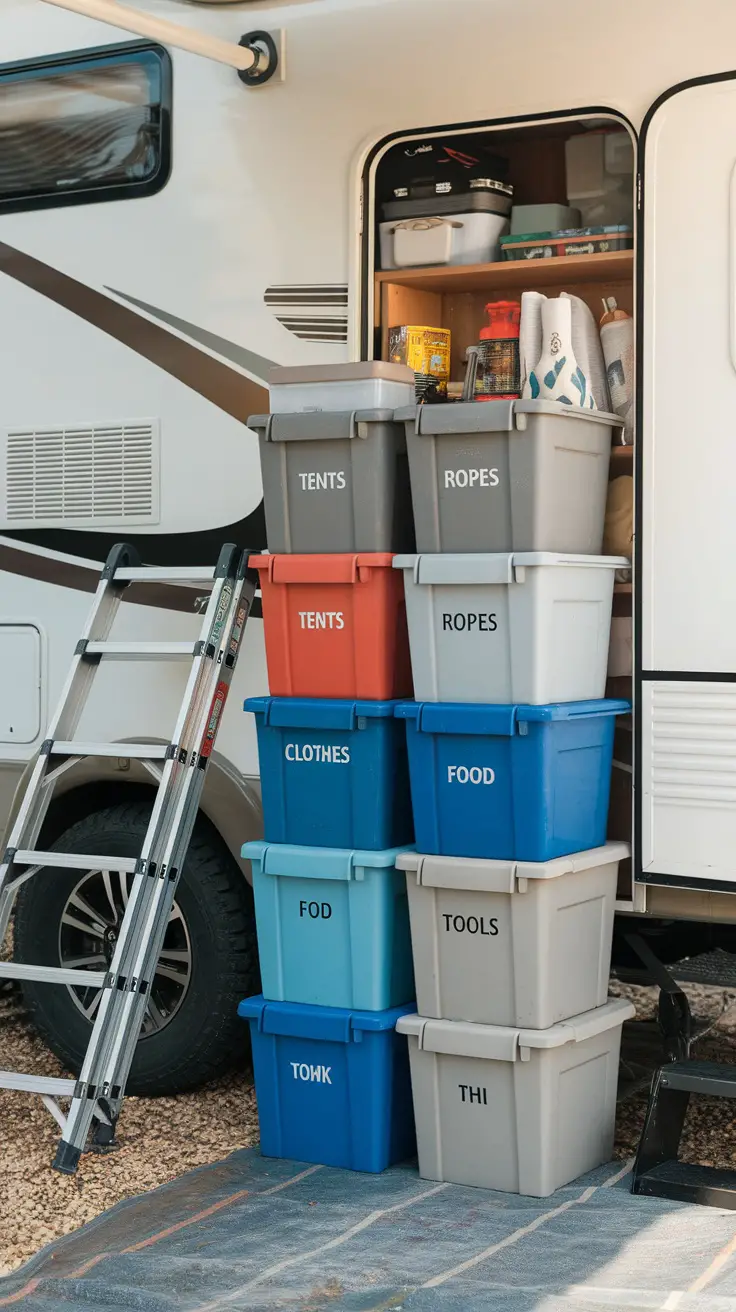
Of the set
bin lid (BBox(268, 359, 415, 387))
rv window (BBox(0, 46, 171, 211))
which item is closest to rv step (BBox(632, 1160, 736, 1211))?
bin lid (BBox(268, 359, 415, 387))

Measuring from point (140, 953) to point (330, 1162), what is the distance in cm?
70

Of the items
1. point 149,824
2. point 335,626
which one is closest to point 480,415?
point 335,626

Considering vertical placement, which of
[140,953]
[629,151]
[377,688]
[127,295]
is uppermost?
[629,151]

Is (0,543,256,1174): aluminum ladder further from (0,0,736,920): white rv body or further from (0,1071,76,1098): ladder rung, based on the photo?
(0,0,736,920): white rv body

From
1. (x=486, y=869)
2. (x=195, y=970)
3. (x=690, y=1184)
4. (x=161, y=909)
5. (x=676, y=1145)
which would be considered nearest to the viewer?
(x=690, y=1184)

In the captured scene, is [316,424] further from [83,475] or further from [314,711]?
[83,475]

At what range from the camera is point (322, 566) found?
13.0 ft

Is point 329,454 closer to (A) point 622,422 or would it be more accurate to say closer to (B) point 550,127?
(A) point 622,422

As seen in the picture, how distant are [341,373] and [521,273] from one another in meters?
0.65

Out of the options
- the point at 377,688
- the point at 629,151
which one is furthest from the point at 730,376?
the point at 377,688

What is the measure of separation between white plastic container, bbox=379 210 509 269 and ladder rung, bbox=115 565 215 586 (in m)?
0.96

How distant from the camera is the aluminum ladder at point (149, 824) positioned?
3994 millimetres

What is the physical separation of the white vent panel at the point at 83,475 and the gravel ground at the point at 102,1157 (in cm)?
166

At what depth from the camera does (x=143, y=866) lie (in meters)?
4.09
